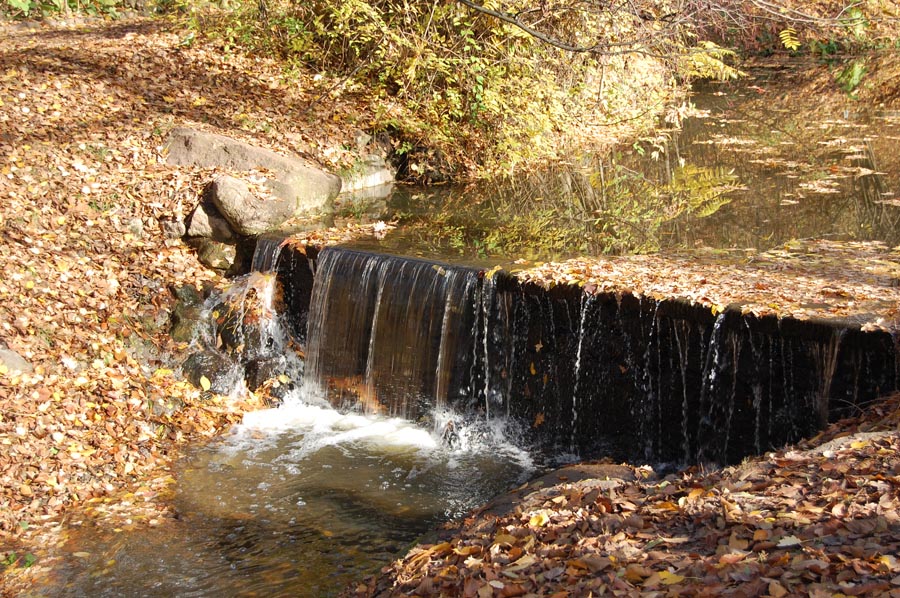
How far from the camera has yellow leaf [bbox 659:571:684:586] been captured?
135 inches

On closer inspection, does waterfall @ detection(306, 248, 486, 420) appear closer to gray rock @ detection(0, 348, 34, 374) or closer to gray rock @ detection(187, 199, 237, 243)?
gray rock @ detection(187, 199, 237, 243)

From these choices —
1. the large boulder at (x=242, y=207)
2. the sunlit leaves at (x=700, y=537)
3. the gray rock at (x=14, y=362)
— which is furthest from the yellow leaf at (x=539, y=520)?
the large boulder at (x=242, y=207)

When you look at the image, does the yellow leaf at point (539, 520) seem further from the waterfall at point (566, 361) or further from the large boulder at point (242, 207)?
the large boulder at point (242, 207)

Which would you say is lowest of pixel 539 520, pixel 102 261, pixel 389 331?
pixel 539 520

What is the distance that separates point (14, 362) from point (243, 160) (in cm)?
423

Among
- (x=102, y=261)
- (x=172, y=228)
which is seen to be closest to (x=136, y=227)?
(x=172, y=228)

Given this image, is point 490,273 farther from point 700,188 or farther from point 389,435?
point 700,188

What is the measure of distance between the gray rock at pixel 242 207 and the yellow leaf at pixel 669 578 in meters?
7.04

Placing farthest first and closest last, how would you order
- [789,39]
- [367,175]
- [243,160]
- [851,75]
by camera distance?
[851,75]
[367,175]
[243,160]
[789,39]

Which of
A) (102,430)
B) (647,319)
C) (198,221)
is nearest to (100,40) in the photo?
(198,221)

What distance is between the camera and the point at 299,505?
6.39 metres

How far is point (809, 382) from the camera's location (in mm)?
5918

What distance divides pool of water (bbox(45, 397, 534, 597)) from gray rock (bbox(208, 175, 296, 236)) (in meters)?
2.34

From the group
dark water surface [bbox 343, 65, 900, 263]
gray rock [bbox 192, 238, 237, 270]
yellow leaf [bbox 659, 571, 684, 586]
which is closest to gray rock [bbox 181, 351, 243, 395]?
gray rock [bbox 192, 238, 237, 270]
